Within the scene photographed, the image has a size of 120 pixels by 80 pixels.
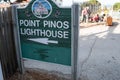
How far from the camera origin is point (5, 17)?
12.0 feet

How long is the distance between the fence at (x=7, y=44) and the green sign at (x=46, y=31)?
0.27m

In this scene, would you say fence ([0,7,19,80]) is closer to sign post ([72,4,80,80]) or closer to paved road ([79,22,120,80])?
sign post ([72,4,80,80])

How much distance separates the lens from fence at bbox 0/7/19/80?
3656mm

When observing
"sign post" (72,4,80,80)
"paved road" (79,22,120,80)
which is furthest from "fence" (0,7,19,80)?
"paved road" (79,22,120,80)

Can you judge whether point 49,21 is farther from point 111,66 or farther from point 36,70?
point 111,66

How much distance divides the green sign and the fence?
0.27 metres

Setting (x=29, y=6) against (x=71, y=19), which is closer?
(x=71, y=19)

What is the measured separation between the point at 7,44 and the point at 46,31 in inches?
39.0

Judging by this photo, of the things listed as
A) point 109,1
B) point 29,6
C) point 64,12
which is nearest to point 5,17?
point 29,6

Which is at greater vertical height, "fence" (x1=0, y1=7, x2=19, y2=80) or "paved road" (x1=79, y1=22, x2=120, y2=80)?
"fence" (x1=0, y1=7, x2=19, y2=80)

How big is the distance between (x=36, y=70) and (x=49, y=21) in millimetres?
1520

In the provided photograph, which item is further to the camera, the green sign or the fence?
the fence

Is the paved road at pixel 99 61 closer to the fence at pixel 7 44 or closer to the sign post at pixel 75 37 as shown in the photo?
the sign post at pixel 75 37

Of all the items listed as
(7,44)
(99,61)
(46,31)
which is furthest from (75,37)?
Result: (99,61)
